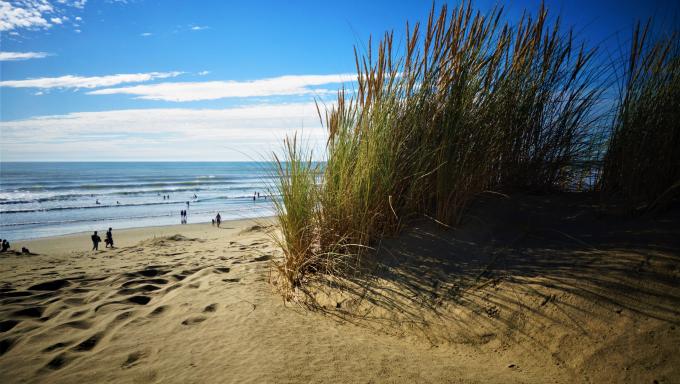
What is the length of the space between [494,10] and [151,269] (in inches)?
199

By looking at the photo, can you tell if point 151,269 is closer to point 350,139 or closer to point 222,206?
point 350,139

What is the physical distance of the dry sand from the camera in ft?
6.45

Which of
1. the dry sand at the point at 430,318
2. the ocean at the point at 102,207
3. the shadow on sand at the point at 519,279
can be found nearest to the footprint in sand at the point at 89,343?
the dry sand at the point at 430,318

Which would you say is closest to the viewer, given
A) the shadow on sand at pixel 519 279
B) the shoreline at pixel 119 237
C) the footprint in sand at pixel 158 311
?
the shadow on sand at pixel 519 279

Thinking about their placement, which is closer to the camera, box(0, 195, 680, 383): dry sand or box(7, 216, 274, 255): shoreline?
box(0, 195, 680, 383): dry sand

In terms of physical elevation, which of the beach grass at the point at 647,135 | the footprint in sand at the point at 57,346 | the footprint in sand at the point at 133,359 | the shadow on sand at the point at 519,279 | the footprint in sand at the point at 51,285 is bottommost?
the footprint in sand at the point at 51,285

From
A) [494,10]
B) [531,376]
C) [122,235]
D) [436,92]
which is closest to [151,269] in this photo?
[436,92]

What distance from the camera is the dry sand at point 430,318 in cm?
197

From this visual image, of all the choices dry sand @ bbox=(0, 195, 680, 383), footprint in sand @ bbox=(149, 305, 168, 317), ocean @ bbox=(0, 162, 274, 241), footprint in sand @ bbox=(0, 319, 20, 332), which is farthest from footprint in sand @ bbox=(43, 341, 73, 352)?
ocean @ bbox=(0, 162, 274, 241)

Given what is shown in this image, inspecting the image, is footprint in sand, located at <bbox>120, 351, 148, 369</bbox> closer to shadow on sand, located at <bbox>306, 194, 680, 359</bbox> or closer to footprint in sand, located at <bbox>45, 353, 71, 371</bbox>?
footprint in sand, located at <bbox>45, 353, 71, 371</bbox>

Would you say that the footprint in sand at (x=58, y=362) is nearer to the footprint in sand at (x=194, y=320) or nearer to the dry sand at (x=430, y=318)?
the dry sand at (x=430, y=318)

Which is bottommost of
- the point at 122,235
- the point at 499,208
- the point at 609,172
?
the point at 122,235

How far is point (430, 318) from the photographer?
2494mm

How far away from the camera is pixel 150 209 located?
74.6 ft
